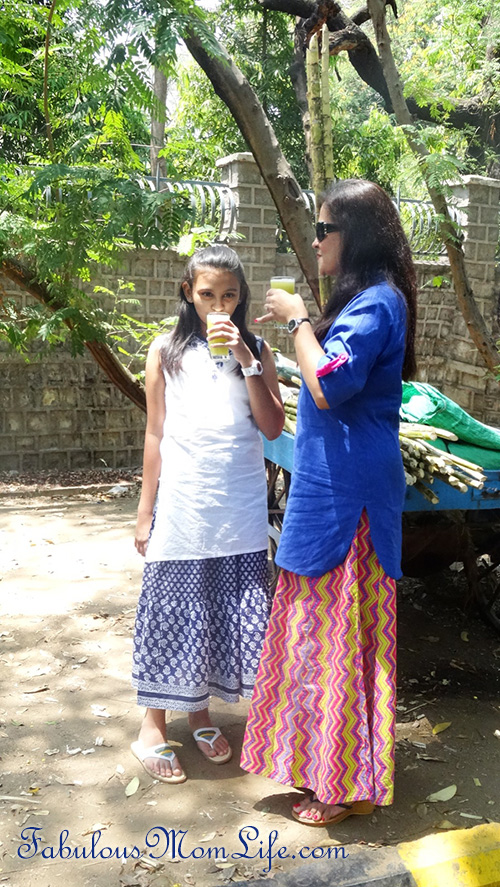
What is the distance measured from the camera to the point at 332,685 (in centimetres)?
240

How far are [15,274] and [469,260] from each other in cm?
519

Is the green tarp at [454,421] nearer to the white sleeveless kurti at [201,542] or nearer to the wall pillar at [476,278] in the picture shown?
the white sleeveless kurti at [201,542]

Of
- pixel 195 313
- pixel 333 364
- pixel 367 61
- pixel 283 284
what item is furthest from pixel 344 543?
pixel 367 61

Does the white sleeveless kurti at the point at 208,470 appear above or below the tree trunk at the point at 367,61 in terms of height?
below

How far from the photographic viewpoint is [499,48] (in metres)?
10.6

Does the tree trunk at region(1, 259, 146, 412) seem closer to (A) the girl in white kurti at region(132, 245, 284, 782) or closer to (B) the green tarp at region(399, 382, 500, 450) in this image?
(B) the green tarp at region(399, 382, 500, 450)

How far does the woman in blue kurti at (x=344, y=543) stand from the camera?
2.34 meters

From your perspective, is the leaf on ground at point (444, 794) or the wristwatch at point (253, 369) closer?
the wristwatch at point (253, 369)

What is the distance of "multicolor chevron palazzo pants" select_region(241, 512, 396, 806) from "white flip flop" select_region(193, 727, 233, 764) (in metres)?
0.35

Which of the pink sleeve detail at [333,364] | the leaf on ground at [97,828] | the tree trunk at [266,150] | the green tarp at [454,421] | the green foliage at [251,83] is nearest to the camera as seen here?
the pink sleeve detail at [333,364]

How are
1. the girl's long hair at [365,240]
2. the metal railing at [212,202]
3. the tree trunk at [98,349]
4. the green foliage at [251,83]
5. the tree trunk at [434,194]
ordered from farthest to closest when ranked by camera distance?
1. the green foliage at [251,83]
2. the metal railing at [212,202]
3. the tree trunk at [98,349]
4. the tree trunk at [434,194]
5. the girl's long hair at [365,240]

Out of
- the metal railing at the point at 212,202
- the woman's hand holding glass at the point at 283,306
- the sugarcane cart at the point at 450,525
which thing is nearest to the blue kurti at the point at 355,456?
the woman's hand holding glass at the point at 283,306

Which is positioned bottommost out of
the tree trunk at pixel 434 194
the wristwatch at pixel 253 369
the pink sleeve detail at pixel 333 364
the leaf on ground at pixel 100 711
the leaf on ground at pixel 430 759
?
the leaf on ground at pixel 100 711

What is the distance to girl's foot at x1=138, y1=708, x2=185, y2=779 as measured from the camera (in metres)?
2.74
